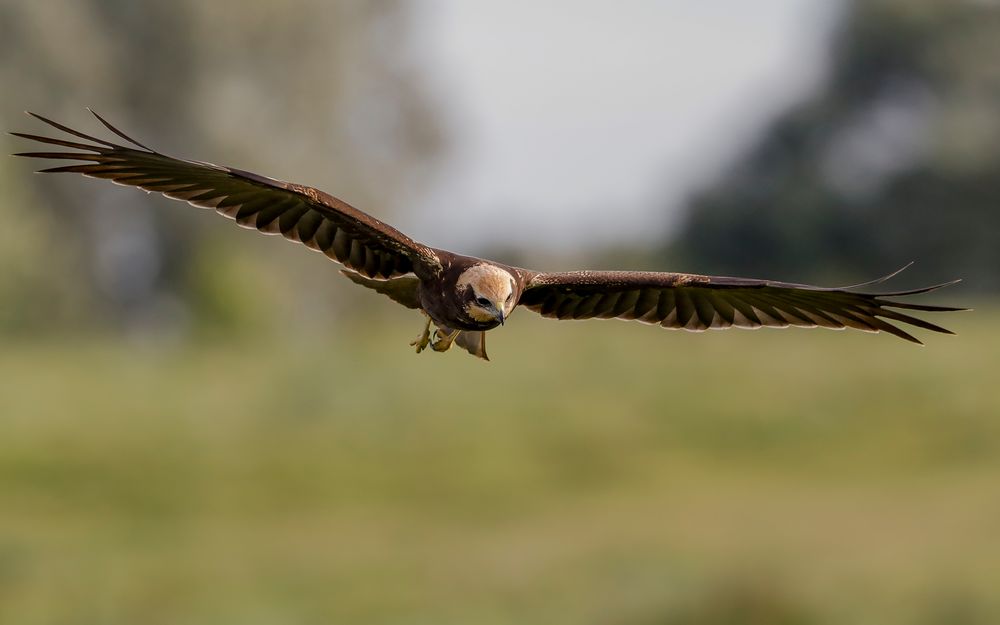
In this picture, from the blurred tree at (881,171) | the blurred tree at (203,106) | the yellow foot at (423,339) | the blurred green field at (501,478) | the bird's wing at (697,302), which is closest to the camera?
the yellow foot at (423,339)

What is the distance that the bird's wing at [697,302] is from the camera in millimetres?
8500

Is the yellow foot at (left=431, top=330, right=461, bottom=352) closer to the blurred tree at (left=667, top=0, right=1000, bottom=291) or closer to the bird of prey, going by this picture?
the bird of prey

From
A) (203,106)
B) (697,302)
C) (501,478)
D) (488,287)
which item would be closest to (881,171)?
(203,106)

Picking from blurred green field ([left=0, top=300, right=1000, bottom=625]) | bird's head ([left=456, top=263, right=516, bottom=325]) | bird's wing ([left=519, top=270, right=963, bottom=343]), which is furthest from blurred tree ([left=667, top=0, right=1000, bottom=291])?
bird's head ([left=456, top=263, right=516, bottom=325])

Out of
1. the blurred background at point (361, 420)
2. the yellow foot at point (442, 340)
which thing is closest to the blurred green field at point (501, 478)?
the blurred background at point (361, 420)

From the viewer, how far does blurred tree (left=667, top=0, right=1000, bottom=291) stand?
72625 mm

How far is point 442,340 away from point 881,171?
7283 centimetres

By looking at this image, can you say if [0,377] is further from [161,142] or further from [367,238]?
[367,238]

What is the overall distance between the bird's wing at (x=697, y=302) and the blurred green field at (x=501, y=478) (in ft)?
58.9

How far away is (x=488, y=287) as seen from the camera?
303 inches

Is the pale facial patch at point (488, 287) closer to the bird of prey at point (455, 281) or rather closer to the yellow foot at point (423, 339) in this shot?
the bird of prey at point (455, 281)

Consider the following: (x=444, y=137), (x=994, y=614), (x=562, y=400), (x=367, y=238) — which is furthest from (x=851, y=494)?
(x=367, y=238)

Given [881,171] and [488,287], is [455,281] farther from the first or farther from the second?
[881,171]

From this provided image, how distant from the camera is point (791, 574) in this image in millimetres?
29125
